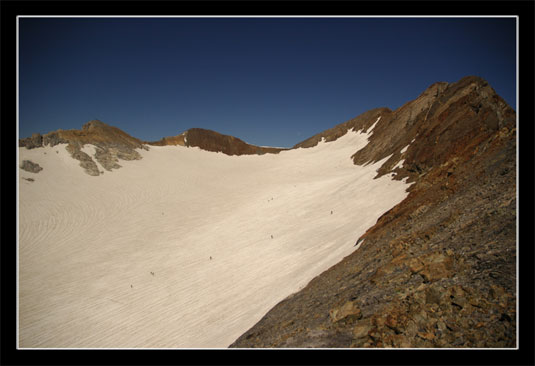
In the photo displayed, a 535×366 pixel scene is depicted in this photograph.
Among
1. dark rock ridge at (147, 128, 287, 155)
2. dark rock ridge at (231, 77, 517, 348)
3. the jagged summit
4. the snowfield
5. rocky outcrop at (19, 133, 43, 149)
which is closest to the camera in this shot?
dark rock ridge at (231, 77, 517, 348)

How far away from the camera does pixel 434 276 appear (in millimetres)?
4082

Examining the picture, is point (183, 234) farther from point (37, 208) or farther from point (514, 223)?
point (514, 223)

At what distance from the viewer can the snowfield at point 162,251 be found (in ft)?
25.2

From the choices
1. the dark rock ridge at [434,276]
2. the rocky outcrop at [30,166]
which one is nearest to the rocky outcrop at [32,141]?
the rocky outcrop at [30,166]

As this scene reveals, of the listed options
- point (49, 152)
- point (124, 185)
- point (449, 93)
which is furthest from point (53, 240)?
point (449, 93)

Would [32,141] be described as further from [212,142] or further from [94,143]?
[212,142]

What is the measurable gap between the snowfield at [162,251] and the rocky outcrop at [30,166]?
1.84ft

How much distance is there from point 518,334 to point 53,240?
17806mm

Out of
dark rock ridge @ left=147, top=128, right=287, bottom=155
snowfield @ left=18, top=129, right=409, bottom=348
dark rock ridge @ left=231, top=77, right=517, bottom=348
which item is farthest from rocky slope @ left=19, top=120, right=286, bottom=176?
dark rock ridge @ left=231, top=77, right=517, bottom=348

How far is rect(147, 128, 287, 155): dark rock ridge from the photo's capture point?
46.8m

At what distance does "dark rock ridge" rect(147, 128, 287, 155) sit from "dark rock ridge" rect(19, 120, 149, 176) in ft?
47.0

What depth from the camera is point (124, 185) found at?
73.9 feet

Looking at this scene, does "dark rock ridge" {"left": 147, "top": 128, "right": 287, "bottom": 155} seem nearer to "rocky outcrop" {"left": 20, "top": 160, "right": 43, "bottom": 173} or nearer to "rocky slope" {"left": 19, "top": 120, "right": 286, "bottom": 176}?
"rocky slope" {"left": 19, "top": 120, "right": 286, "bottom": 176}

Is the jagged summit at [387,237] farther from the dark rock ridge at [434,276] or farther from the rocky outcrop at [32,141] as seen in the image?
the rocky outcrop at [32,141]
